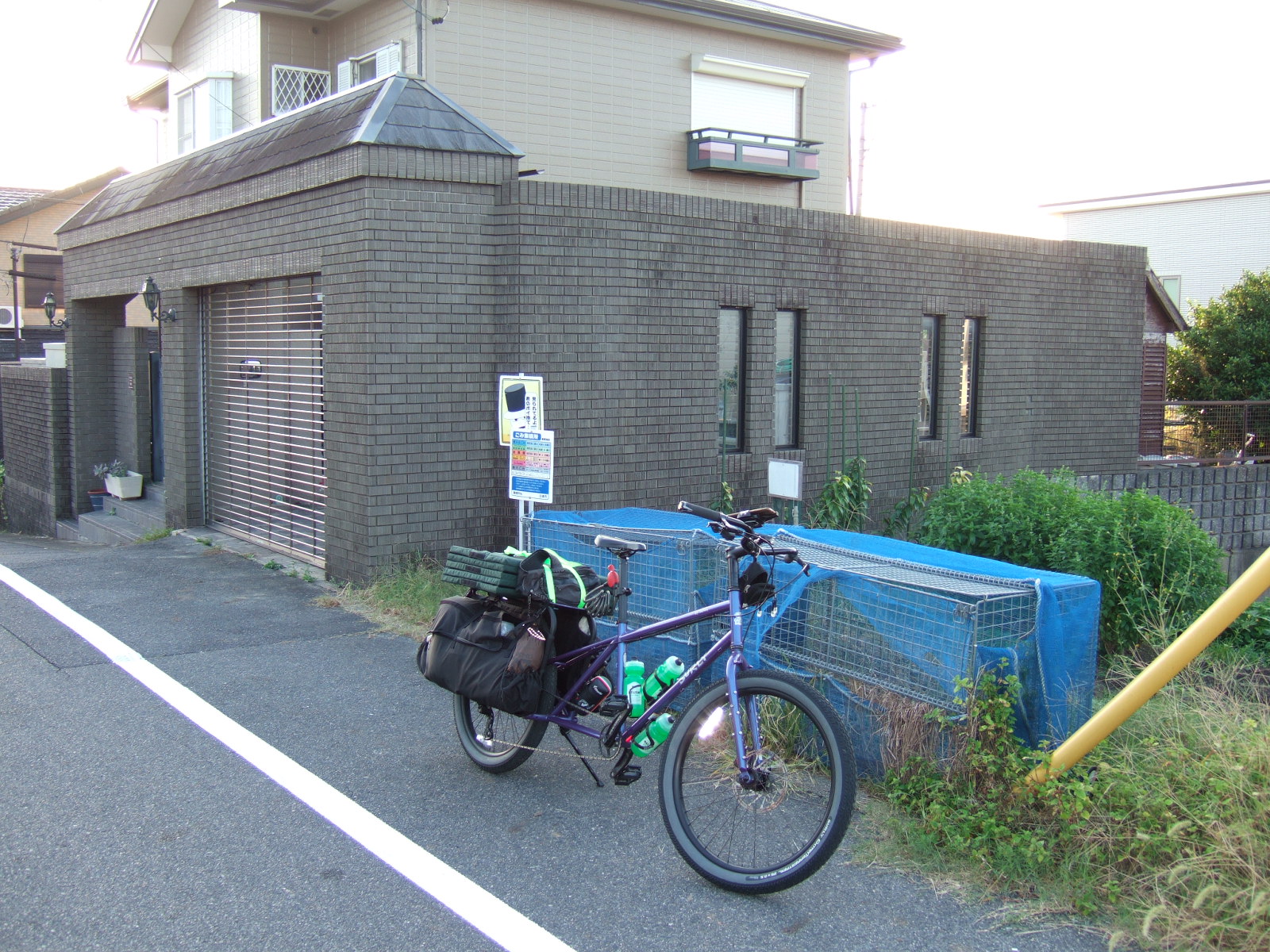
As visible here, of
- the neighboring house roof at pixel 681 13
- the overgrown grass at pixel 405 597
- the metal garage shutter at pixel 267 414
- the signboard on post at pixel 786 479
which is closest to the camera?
the overgrown grass at pixel 405 597

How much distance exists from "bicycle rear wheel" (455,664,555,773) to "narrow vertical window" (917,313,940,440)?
8647 mm

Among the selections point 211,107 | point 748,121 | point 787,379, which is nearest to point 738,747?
point 787,379

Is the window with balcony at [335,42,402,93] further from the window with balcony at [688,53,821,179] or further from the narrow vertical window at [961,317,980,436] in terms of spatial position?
the narrow vertical window at [961,317,980,436]

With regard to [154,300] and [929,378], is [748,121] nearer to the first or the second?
[929,378]

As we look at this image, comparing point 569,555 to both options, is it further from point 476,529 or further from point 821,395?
point 821,395

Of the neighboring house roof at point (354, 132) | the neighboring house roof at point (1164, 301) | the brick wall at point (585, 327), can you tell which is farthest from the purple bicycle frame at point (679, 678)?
the neighboring house roof at point (1164, 301)

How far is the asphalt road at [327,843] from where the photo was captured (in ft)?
12.6

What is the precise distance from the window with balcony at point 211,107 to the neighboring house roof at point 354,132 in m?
4.56

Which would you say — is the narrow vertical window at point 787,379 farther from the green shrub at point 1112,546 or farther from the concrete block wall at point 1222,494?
the concrete block wall at point 1222,494

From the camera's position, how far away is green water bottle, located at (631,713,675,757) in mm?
4523

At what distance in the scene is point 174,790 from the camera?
502cm

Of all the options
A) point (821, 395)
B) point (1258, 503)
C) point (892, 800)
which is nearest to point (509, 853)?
point (892, 800)

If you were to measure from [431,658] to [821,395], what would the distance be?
7.62m

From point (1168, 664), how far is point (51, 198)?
35115 millimetres
